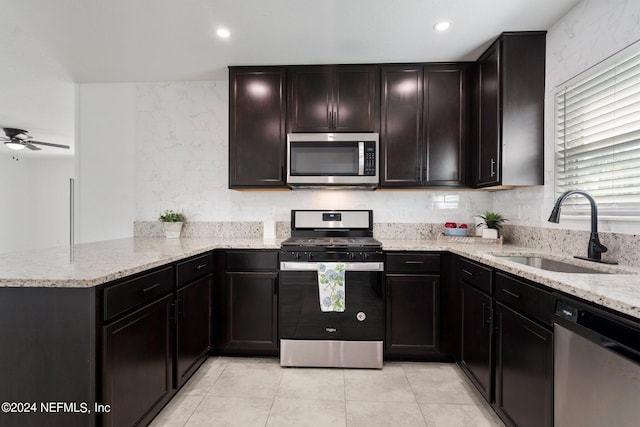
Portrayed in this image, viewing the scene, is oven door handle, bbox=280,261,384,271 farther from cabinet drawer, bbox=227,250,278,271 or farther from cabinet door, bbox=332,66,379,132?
cabinet door, bbox=332,66,379,132

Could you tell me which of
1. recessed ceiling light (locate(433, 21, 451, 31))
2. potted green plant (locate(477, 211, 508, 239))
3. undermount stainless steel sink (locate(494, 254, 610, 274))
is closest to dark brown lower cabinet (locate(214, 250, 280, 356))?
undermount stainless steel sink (locate(494, 254, 610, 274))

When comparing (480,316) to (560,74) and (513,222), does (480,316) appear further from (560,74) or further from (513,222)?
(560,74)

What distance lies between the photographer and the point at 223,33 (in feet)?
7.14

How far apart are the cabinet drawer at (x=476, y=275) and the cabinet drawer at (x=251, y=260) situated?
140 cm

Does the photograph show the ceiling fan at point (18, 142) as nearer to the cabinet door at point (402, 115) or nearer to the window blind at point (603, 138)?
the cabinet door at point (402, 115)

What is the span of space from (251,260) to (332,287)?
2.24ft

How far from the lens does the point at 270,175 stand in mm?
2664

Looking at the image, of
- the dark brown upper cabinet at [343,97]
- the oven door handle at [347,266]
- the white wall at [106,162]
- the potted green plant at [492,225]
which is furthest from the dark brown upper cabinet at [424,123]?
the white wall at [106,162]

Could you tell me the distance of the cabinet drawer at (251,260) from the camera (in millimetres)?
2424

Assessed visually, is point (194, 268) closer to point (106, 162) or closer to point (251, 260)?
point (251, 260)

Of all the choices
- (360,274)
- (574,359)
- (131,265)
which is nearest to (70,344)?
(131,265)

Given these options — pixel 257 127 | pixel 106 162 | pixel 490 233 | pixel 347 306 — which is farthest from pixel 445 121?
pixel 106 162

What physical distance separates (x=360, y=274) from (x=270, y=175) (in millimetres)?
1145

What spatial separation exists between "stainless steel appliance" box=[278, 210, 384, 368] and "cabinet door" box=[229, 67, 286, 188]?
29.3 inches
